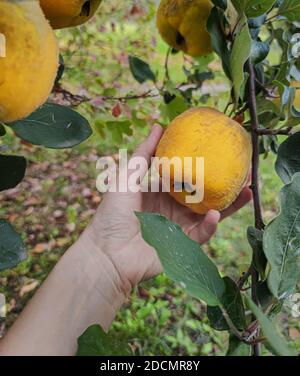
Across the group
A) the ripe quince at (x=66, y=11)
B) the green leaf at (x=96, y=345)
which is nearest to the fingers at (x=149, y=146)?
the ripe quince at (x=66, y=11)

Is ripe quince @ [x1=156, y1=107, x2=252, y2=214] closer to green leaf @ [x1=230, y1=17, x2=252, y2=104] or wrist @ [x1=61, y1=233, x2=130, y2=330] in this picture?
green leaf @ [x1=230, y1=17, x2=252, y2=104]

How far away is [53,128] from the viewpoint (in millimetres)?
742

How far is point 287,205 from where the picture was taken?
2.01ft

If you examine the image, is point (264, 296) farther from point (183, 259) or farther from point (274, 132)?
point (274, 132)

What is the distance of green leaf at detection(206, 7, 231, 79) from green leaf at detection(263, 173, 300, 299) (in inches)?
10.9

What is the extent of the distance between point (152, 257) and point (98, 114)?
3.62ft

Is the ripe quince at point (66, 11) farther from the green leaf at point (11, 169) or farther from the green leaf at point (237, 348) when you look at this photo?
the green leaf at point (237, 348)

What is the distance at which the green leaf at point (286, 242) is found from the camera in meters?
0.60

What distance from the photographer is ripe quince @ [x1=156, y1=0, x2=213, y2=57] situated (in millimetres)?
896

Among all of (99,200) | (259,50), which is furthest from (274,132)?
(99,200)

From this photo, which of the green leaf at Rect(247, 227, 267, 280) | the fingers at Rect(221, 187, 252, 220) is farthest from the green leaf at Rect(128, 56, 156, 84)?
the green leaf at Rect(247, 227, 267, 280)

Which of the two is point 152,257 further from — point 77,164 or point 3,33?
point 77,164

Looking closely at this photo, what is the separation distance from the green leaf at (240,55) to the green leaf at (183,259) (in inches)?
10.4

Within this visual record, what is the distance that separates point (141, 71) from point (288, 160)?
893 mm
